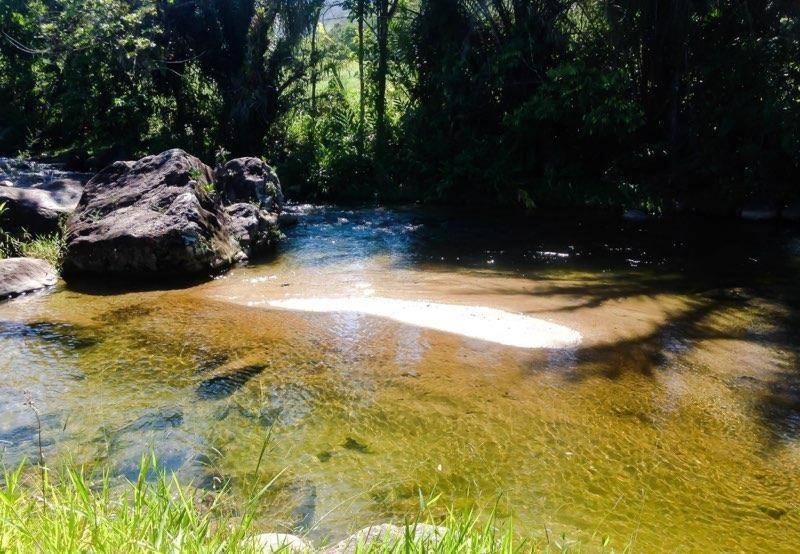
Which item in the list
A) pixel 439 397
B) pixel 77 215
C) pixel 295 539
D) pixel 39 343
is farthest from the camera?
pixel 77 215

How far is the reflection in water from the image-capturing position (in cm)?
347

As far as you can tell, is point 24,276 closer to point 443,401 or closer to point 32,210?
point 32,210

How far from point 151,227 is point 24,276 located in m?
1.57

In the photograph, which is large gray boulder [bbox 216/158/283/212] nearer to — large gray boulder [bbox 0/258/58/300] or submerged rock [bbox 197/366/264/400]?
large gray boulder [bbox 0/258/58/300]

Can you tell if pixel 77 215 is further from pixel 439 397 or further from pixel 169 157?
pixel 439 397

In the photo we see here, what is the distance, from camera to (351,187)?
15.9 meters

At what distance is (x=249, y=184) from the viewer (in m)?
11.1

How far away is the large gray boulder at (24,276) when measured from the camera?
7.24 m

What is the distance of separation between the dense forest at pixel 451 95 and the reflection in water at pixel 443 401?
6615mm

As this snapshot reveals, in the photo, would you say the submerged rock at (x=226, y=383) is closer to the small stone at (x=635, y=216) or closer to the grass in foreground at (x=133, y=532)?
the grass in foreground at (x=133, y=532)

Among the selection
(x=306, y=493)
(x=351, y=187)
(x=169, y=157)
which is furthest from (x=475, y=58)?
(x=306, y=493)

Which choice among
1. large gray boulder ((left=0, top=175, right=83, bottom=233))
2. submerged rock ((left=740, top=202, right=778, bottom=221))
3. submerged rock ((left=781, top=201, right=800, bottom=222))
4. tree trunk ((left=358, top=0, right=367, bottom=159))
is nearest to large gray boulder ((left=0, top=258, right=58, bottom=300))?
large gray boulder ((left=0, top=175, right=83, bottom=233))

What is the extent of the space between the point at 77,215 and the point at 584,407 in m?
7.75

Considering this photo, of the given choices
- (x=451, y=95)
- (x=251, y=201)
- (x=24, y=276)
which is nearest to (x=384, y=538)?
(x=24, y=276)
